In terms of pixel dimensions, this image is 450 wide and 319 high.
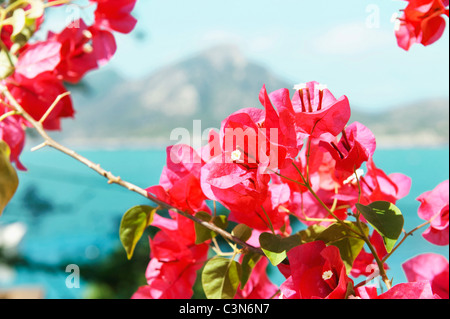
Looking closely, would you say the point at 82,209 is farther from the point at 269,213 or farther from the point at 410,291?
the point at 410,291

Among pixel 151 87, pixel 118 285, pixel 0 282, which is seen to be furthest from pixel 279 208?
pixel 151 87

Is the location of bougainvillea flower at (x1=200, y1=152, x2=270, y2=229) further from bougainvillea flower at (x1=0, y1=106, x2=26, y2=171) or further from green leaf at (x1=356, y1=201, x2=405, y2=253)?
bougainvillea flower at (x1=0, y1=106, x2=26, y2=171)

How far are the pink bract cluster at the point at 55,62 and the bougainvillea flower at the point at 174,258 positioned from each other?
0.63 ft

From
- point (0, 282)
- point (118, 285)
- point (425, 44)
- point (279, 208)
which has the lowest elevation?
point (0, 282)

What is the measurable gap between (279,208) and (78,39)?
1.06 feet

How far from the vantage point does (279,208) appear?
0.38 meters

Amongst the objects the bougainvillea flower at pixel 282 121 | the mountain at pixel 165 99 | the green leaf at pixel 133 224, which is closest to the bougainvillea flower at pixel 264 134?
the bougainvillea flower at pixel 282 121

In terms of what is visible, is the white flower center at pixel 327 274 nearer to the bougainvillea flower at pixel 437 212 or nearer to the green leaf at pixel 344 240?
the green leaf at pixel 344 240

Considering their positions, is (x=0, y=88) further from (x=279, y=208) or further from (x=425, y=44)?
(x=425, y=44)

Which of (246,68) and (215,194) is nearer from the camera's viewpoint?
(215,194)

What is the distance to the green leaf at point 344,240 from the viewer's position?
328 mm

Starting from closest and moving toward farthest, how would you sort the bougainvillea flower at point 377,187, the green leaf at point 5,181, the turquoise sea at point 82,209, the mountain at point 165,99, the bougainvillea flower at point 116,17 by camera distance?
the green leaf at point 5,181
the bougainvillea flower at point 377,187
the bougainvillea flower at point 116,17
the turquoise sea at point 82,209
the mountain at point 165,99
